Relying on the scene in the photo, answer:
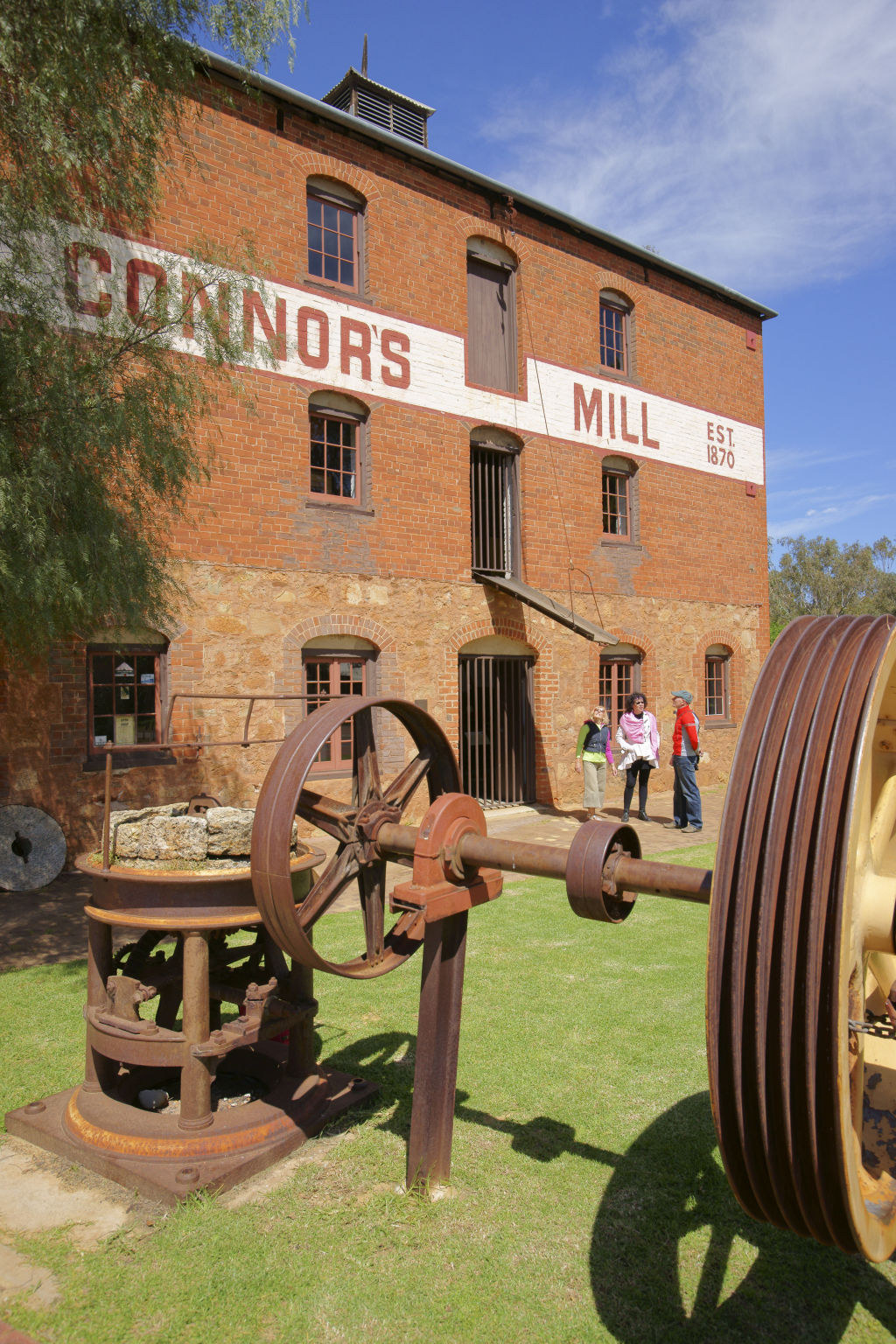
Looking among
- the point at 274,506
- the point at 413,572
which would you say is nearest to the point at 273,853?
the point at 274,506

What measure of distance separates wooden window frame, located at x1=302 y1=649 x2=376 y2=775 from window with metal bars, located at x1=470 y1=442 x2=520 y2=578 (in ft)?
8.09

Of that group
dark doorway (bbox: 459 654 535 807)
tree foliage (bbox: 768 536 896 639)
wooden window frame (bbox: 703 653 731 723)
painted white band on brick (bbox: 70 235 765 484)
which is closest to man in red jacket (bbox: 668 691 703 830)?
dark doorway (bbox: 459 654 535 807)

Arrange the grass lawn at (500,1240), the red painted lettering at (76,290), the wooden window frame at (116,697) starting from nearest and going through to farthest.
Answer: the grass lawn at (500,1240) → the red painted lettering at (76,290) → the wooden window frame at (116,697)

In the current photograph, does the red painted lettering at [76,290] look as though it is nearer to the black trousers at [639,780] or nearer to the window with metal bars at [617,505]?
the black trousers at [639,780]

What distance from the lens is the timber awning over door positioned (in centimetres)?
1182

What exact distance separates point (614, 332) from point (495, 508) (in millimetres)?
4119

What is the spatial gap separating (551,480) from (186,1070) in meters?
10.7

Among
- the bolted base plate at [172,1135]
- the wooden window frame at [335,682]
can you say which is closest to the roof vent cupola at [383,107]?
the wooden window frame at [335,682]

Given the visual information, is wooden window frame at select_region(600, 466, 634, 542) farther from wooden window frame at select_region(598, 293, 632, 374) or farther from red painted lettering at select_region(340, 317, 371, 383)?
red painted lettering at select_region(340, 317, 371, 383)

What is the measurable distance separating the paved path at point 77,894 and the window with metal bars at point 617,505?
4.38 meters

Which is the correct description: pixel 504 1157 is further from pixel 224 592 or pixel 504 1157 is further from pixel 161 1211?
pixel 224 592

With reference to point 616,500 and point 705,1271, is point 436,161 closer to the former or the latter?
point 616,500

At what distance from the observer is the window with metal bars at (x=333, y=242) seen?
10.9 m

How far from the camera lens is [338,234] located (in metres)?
11.1
